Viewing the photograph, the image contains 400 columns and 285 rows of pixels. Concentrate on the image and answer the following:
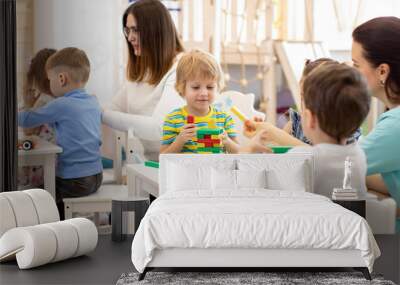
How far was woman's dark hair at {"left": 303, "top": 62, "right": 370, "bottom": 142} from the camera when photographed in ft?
14.5

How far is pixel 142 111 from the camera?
15.5 ft

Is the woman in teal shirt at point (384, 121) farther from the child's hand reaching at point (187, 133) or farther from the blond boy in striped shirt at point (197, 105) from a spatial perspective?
the child's hand reaching at point (187, 133)

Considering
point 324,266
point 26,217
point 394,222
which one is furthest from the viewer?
point 394,222

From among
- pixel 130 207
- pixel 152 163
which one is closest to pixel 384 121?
pixel 152 163

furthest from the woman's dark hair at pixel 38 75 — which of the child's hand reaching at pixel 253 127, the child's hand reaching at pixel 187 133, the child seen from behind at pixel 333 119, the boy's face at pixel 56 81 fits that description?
the child seen from behind at pixel 333 119

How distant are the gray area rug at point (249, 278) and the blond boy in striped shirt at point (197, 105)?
1031mm

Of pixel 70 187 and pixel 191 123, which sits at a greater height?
pixel 191 123

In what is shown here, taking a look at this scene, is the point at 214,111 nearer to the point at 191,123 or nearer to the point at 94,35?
the point at 191,123

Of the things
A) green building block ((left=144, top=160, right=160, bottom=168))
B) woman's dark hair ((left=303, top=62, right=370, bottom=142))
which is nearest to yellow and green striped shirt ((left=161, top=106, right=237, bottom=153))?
green building block ((left=144, top=160, right=160, bottom=168))

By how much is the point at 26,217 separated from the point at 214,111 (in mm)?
1286

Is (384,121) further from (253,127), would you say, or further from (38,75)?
(38,75)

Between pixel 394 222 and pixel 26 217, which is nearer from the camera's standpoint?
pixel 26 217

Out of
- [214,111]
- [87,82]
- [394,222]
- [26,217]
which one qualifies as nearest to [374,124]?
[394,222]

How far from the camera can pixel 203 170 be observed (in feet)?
14.1
